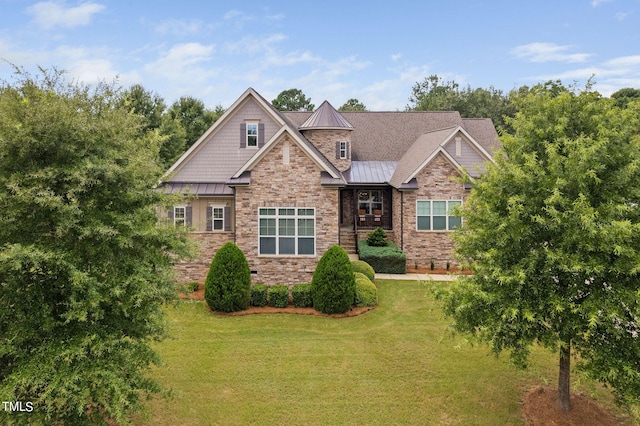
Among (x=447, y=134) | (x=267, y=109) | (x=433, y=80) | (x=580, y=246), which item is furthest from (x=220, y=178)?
(x=433, y=80)

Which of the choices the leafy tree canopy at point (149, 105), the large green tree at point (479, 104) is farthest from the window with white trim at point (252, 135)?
the large green tree at point (479, 104)

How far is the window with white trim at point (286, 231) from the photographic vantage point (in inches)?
655

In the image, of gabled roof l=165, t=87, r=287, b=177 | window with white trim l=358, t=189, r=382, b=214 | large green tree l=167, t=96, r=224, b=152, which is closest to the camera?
gabled roof l=165, t=87, r=287, b=177

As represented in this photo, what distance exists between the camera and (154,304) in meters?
6.95

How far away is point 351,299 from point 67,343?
9.78m

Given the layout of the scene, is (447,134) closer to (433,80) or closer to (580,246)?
(580,246)

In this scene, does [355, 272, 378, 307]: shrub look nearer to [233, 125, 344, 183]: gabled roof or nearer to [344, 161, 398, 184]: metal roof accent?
[233, 125, 344, 183]: gabled roof

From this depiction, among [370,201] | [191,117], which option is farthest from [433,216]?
[191,117]

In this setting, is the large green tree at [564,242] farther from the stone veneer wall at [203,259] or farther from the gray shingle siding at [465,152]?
the gray shingle siding at [465,152]

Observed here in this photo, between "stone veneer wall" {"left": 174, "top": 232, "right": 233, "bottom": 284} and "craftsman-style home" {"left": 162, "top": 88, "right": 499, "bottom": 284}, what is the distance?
1.8 inches

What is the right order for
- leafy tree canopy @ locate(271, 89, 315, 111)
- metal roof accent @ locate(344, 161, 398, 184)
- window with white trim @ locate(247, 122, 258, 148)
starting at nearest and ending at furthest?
window with white trim @ locate(247, 122, 258, 148) < metal roof accent @ locate(344, 161, 398, 184) < leafy tree canopy @ locate(271, 89, 315, 111)

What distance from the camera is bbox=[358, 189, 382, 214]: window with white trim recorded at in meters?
24.7

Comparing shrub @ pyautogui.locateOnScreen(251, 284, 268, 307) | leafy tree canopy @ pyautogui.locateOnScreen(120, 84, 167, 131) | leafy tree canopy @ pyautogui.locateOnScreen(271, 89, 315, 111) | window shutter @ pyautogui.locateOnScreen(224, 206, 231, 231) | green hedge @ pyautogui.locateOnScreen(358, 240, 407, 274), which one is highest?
leafy tree canopy @ pyautogui.locateOnScreen(271, 89, 315, 111)

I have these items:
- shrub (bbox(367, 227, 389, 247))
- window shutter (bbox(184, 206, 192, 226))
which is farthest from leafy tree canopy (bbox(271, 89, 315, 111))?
window shutter (bbox(184, 206, 192, 226))
